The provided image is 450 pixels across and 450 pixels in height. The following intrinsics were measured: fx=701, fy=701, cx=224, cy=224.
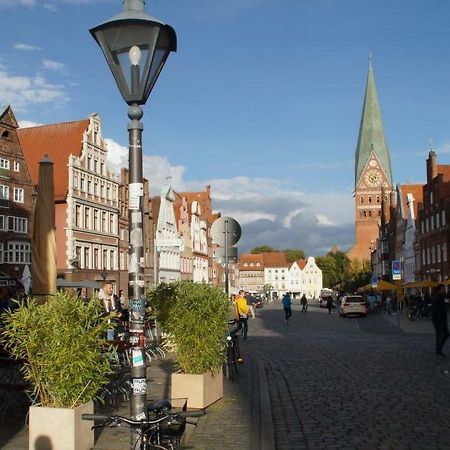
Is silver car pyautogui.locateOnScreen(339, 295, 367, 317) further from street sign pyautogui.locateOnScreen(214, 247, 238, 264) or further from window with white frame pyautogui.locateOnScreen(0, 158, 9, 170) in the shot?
street sign pyautogui.locateOnScreen(214, 247, 238, 264)

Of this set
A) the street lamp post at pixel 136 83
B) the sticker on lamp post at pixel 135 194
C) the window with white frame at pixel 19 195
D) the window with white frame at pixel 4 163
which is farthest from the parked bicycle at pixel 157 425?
the window with white frame at pixel 19 195

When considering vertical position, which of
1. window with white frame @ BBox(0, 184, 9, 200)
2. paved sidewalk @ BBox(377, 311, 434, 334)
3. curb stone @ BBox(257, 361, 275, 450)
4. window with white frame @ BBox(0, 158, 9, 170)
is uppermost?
window with white frame @ BBox(0, 158, 9, 170)

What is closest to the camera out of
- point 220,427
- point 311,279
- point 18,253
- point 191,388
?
point 220,427

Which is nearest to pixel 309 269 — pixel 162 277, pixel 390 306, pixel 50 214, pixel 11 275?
pixel 162 277

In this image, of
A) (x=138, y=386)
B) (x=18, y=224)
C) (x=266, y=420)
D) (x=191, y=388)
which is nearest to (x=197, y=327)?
(x=191, y=388)

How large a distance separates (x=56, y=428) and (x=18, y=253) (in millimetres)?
41154

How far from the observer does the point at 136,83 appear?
6.02 meters

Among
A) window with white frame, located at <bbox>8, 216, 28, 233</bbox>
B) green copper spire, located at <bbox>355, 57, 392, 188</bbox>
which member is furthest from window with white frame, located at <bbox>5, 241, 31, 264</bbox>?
green copper spire, located at <bbox>355, 57, 392, 188</bbox>

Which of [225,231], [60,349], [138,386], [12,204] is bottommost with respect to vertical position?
[138,386]

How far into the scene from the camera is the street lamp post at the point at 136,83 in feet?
19.5

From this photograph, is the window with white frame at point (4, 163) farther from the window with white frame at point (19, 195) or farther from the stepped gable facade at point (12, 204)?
the window with white frame at point (19, 195)

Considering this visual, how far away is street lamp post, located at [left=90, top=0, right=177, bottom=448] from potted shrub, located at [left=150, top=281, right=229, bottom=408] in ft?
13.7

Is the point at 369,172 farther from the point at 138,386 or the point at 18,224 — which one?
the point at 138,386

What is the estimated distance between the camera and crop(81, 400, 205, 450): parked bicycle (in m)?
5.62
